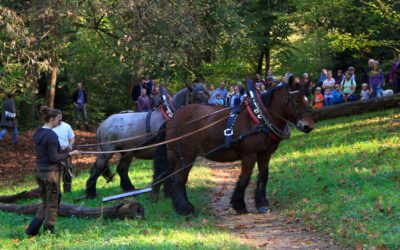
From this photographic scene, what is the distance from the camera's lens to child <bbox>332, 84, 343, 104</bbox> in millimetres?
24828

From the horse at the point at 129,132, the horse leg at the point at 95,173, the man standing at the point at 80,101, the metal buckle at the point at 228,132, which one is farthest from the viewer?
the man standing at the point at 80,101

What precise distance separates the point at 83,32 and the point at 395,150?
20.7 metres

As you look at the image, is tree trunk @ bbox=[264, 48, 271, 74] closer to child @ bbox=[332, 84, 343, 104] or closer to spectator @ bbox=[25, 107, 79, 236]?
child @ bbox=[332, 84, 343, 104]

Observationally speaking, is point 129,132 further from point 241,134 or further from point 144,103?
point 144,103

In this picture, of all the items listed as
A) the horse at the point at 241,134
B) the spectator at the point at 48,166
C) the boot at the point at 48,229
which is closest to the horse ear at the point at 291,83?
the horse at the point at 241,134

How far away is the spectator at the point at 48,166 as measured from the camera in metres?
9.53

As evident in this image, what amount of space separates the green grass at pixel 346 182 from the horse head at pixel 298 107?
1398 millimetres

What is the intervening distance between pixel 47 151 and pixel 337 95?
17.3 metres

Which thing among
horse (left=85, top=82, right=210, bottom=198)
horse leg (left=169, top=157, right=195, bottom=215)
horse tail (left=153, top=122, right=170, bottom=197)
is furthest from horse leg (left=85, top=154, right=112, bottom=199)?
horse leg (left=169, top=157, right=195, bottom=215)

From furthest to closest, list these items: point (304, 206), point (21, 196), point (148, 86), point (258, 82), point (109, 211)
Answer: point (148, 86) < point (258, 82) < point (21, 196) < point (304, 206) < point (109, 211)

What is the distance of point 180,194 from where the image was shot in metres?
11.4

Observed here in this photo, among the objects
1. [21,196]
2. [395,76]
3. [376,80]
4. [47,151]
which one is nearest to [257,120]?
[47,151]

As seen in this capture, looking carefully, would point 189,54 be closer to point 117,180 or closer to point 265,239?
point 117,180

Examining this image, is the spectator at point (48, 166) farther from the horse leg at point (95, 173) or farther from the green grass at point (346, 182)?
the green grass at point (346, 182)
